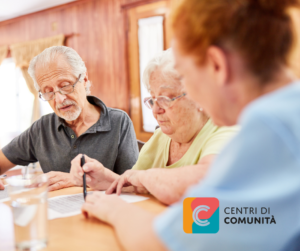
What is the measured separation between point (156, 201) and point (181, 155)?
0.98 ft

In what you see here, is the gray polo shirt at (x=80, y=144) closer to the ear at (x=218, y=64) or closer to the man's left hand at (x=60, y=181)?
the man's left hand at (x=60, y=181)

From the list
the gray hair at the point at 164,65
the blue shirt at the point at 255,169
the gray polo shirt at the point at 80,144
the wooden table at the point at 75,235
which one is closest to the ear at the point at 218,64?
the blue shirt at the point at 255,169

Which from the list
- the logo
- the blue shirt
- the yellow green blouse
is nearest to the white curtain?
the yellow green blouse

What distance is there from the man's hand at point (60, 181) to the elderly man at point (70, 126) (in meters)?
0.44

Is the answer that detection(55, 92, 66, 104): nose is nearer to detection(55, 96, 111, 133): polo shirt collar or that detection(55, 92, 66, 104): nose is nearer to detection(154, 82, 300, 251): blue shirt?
detection(55, 96, 111, 133): polo shirt collar

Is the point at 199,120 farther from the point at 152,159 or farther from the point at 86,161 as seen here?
the point at 86,161

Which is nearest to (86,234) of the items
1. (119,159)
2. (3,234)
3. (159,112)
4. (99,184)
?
(3,234)

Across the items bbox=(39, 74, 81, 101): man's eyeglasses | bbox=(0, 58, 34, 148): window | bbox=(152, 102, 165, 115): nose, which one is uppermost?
bbox=(39, 74, 81, 101): man's eyeglasses

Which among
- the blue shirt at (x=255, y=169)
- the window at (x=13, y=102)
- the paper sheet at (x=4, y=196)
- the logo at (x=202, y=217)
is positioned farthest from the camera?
the window at (x=13, y=102)

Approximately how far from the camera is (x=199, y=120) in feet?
4.26

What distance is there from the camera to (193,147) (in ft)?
4.22

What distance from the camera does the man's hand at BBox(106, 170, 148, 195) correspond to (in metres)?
1.18

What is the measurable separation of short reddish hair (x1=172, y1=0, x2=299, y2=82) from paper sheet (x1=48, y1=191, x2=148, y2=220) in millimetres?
694

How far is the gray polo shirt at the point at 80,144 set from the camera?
1.88 metres
